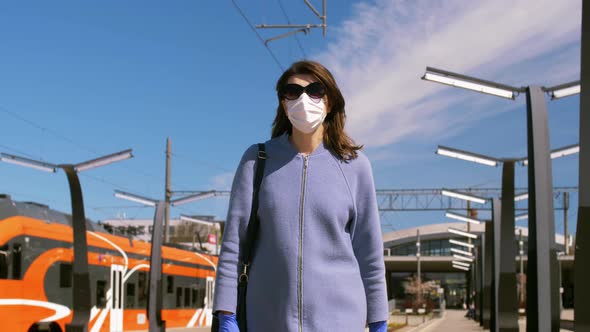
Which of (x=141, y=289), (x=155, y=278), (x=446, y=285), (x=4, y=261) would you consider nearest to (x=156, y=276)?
(x=155, y=278)

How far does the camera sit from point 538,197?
13.0 meters

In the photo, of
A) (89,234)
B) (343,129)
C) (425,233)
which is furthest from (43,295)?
(425,233)

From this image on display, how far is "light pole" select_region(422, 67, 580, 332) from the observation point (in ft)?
41.5

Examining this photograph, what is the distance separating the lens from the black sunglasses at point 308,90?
324cm

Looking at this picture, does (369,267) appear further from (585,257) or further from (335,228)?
(585,257)

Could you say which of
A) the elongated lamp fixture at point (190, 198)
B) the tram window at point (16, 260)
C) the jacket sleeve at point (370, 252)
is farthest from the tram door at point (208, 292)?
the jacket sleeve at point (370, 252)

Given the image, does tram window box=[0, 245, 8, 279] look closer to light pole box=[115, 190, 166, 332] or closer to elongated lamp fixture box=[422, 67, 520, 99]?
light pole box=[115, 190, 166, 332]

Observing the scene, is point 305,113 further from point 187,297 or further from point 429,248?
point 429,248

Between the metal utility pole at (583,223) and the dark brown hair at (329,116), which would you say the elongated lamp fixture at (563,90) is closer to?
the metal utility pole at (583,223)

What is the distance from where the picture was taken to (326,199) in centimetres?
304

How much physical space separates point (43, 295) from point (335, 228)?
1847 cm

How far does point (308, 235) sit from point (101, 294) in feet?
72.8

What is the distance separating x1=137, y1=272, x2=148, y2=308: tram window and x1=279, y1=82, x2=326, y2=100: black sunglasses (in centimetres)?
2405

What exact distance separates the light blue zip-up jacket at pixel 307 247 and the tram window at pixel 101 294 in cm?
2177
